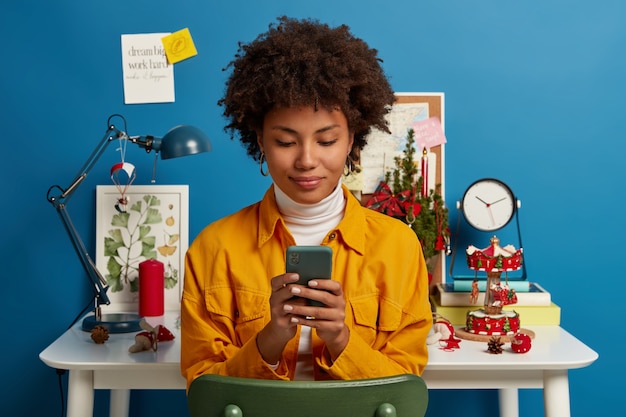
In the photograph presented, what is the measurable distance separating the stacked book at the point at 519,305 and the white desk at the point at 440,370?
8.8 inches

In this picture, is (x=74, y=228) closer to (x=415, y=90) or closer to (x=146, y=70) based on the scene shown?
(x=146, y=70)

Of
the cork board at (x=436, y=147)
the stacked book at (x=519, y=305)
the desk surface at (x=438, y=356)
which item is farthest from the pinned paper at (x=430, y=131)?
the desk surface at (x=438, y=356)

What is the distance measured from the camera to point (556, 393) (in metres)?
1.65

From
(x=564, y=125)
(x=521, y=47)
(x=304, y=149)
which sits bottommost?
(x=304, y=149)

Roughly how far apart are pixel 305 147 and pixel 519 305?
864 millimetres

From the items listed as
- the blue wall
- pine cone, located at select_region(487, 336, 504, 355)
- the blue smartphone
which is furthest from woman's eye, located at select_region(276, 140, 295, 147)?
the blue wall

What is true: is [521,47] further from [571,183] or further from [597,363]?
[597,363]

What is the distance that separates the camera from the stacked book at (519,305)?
1.94 m

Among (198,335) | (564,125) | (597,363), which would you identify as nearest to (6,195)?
(198,335)

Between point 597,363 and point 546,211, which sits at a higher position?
point 546,211

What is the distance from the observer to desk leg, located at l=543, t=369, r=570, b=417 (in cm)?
165

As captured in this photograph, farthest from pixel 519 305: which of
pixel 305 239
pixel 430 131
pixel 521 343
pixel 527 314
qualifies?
pixel 305 239

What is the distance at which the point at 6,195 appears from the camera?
2.15 m

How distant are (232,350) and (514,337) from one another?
657 mm
